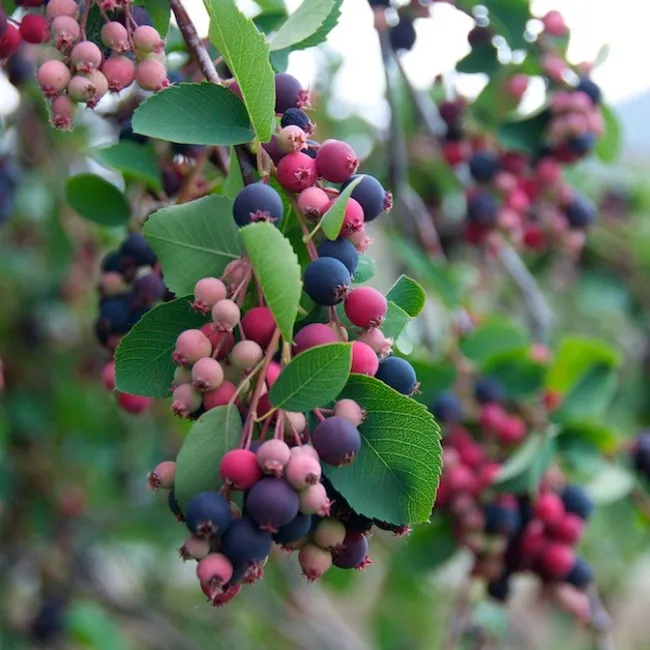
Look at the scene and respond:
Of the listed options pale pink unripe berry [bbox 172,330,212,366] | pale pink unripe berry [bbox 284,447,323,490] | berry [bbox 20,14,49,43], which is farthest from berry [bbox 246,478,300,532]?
berry [bbox 20,14,49,43]

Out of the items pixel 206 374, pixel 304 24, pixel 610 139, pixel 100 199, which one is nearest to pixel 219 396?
pixel 206 374

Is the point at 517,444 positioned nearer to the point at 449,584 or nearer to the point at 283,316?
the point at 283,316

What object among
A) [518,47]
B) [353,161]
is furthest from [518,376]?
[353,161]

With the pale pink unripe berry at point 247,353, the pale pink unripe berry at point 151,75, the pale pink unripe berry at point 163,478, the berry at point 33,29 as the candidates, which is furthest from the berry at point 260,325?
the berry at point 33,29

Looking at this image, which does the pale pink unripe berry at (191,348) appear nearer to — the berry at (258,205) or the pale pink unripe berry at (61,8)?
the berry at (258,205)

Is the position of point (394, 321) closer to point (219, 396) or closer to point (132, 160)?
→ point (219, 396)

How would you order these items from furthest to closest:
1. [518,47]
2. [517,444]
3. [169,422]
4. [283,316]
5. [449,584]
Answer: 1. [449,584]
2. [169,422]
3. [517,444]
4. [518,47]
5. [283,316]
